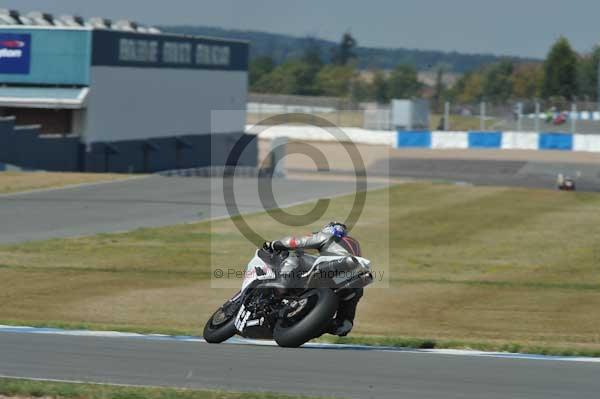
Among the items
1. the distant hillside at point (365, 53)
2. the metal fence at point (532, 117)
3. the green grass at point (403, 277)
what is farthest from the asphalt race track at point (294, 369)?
the metal fence at point (532, 117)

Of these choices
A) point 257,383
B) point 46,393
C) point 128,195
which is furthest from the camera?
point 128,195

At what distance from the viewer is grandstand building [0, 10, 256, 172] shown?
53.9m

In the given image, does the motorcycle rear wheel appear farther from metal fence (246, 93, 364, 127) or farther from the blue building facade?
metal fence (246, 93, 364, 127)

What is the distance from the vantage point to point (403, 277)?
856 inches

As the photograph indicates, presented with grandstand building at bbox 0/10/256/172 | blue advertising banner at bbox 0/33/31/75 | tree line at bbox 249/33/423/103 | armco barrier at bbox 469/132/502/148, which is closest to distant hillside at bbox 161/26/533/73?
tree line at bbox 249/33/423/103

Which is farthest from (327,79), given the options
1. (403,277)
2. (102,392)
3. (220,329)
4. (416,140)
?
(102,392)

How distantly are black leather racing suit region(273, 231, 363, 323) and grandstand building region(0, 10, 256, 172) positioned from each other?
37.6 metres

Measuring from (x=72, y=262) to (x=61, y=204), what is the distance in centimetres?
1137

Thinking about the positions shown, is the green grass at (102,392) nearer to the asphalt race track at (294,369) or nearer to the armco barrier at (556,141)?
the asphalt race track at (294,369)

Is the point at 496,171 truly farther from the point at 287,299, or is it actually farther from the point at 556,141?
the point at 287,299

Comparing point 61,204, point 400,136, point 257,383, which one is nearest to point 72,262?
point 61,204

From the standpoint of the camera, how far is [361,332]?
14.7 m

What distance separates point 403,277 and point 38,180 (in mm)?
21537

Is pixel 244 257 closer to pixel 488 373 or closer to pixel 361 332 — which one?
pixel 361 332
